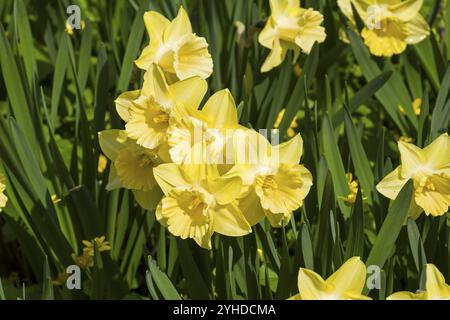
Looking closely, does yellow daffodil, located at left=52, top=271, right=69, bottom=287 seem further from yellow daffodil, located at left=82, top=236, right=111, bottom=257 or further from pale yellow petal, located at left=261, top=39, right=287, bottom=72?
pale yellow petal, located at left=261, top=39, right=287, bottom=72

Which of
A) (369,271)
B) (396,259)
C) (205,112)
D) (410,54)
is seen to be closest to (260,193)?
(205,112)

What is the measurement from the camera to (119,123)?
1.75 metres

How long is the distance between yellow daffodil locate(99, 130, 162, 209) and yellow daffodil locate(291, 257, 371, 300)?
1.28 ft

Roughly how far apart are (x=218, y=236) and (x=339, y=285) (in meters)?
0.47

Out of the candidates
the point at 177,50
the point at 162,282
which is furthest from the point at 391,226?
the point at 177,50

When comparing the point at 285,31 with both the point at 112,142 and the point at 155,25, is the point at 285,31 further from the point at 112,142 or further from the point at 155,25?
the point at 112,142

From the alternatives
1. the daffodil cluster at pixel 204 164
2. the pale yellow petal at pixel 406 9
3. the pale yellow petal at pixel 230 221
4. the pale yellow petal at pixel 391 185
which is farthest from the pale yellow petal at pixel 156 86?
the pale yellow petal at pixel 406 9

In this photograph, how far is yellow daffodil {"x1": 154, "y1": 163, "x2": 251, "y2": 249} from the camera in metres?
1.34

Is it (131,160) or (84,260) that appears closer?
(131,160)

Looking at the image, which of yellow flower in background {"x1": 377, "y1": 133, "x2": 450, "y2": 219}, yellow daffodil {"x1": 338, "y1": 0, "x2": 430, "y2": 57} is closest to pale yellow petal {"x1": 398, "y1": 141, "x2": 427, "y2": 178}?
yellow flower in background {"x1": 377, "y1": 133, "x2": 450, "y2": 219}

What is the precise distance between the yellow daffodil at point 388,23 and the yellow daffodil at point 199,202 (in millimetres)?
952

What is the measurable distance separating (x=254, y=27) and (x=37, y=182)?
752mm

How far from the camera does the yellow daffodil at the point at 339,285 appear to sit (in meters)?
1.20

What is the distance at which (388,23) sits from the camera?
85.6 inches
